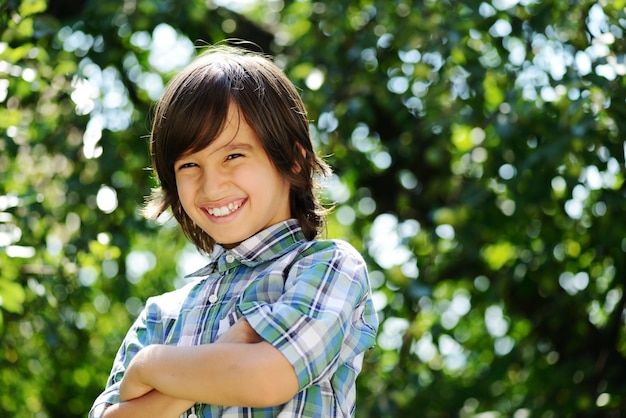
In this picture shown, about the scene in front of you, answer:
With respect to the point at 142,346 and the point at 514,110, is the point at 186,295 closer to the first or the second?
the point at 142,346

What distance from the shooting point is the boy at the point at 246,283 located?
1300 millimetres

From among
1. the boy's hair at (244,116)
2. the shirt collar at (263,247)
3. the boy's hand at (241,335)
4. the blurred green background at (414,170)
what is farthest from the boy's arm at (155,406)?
the blurred green background at (414,170)

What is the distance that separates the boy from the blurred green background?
4.19ft

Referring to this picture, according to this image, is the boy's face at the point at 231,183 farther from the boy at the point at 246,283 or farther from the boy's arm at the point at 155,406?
the boy's arm at the point at 155,406

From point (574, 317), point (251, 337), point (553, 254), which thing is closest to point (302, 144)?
point (251, 337)

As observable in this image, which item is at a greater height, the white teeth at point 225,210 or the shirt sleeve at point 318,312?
the white teeth at point 225,210

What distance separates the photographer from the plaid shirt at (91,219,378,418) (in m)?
1.32

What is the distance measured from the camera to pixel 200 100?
146 centimetres

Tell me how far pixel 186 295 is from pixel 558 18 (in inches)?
63.8

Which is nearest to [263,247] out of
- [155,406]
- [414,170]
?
[155,406]

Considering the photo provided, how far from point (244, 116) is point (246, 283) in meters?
0.23

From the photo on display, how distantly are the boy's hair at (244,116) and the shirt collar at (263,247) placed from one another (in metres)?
0.05

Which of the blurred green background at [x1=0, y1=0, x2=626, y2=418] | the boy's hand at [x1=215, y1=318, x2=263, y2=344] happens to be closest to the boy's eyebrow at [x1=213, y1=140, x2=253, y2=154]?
the boy's hand at [x1=215, y1=318, x2=263, y2=344]

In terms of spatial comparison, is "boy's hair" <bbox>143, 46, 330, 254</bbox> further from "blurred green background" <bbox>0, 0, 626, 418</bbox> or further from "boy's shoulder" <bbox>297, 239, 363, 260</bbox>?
"blurred green background" <bbox>0, 0, 626, 418</bbox>
